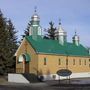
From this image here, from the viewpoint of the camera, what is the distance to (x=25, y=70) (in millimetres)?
57000

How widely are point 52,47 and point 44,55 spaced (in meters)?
4.12

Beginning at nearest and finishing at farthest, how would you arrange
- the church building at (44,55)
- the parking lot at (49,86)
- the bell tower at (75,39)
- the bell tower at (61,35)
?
the parking lot at (49,86)
the church building at (44,55)
the bell tower at (61,35)
the bell tower at (75,39)

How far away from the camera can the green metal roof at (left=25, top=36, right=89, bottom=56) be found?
55.8 meters

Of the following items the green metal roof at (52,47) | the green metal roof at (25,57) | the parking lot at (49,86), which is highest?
the green metal roof at (52,47)

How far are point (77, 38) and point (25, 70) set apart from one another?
2183cm

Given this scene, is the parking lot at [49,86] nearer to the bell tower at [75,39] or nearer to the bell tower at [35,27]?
the bell tower at [35,27]

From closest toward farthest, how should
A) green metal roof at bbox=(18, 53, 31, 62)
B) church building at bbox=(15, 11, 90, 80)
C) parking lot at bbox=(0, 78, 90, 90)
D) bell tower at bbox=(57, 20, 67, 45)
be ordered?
parking lot at bbox=(0, 78, 90, 90)
church building at bbox=(15, 11, 90, 80)
green metal roof at bbox=(18, 53, 31, 62)
bell tower at bbox=(57, 20, 67, 45)

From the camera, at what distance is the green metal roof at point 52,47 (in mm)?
55822

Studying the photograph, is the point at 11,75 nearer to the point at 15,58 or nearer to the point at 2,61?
the point at 2,61

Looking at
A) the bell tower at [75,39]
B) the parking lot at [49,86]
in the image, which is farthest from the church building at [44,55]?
the parking lot at [49,86]

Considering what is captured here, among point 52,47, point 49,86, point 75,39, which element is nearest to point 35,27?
point 52,47

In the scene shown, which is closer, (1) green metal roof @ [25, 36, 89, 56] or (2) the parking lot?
(2) the parking lot

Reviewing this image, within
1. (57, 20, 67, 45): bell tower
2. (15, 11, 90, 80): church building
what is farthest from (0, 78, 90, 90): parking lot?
(57, 20, 67, 45): bell tower

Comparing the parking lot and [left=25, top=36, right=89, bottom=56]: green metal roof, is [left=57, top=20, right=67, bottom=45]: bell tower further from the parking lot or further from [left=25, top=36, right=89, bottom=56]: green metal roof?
the parking lot
